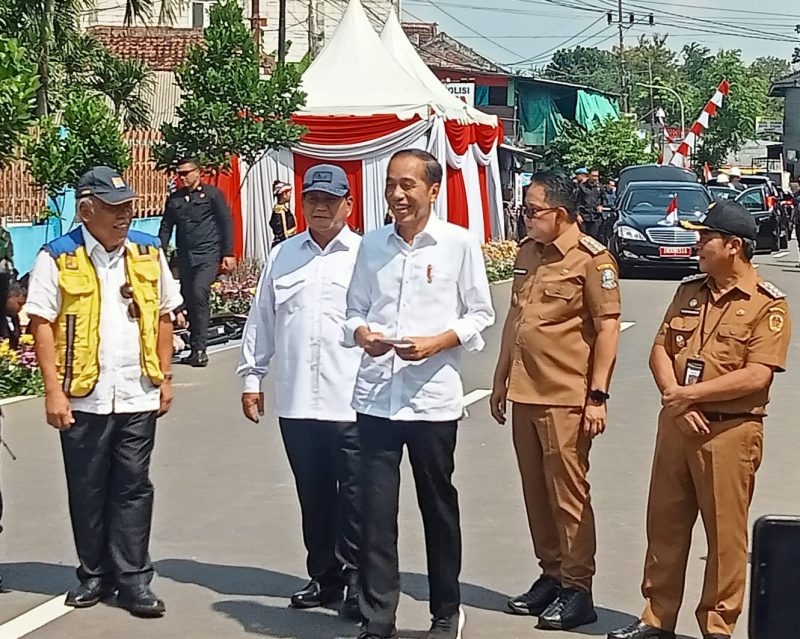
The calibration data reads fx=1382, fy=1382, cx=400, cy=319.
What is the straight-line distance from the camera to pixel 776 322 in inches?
206

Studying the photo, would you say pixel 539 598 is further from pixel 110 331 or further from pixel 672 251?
pixel 672 251

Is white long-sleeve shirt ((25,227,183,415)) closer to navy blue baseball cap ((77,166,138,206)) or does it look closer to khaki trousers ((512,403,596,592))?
navy blue baseball cap ((77,166,138,206))

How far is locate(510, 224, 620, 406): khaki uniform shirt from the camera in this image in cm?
570

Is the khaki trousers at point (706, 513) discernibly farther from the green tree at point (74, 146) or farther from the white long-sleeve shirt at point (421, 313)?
the green tree at point (74, 146)

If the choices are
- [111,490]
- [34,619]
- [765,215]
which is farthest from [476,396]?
[765,215]

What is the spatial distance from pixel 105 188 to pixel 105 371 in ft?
2.57

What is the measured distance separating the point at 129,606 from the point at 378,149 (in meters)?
17.0

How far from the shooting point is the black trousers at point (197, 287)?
1299 cm

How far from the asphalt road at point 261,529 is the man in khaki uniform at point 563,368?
13.4 inches

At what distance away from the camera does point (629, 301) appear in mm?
19953

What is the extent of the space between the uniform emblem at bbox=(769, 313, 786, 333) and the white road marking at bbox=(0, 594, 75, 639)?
3.20 m

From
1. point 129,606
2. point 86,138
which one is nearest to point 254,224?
point 86,138

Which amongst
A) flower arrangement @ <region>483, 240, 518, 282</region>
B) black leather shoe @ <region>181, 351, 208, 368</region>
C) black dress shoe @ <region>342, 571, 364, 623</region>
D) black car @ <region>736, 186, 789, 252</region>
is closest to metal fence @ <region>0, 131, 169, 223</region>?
black leather shoe @ <region>181, 351, 208, 368</region>

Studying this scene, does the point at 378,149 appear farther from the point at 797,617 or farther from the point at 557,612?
the point at 797,617
